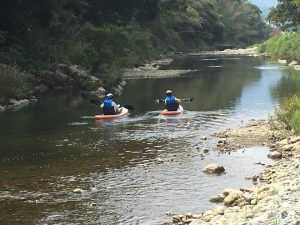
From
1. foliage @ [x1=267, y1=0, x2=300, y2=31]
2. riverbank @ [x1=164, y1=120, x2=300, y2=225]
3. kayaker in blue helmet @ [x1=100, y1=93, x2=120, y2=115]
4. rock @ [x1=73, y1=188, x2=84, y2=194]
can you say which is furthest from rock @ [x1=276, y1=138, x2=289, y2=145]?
foliage @ [x1=267, y1=0, x2=300, y2=31]

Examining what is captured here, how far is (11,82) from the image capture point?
102 feet

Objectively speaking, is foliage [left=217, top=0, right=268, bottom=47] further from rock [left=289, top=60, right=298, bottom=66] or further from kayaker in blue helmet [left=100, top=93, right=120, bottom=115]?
kayaker in blue helmet [left=100, top=93, right=120, bottom=115]

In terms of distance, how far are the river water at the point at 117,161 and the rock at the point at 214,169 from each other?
0.77 ft

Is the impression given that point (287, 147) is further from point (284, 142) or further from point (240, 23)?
point (240, 23)

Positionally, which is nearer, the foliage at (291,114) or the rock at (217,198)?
the rock at (217,198)

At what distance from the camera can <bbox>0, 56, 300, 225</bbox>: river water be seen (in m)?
12.6

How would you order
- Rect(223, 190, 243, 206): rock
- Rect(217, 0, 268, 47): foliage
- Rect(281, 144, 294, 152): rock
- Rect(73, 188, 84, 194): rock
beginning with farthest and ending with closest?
Rect(217, 0, 268, 47): foliage < Rect(281, 144, 294, 152): rock < Rect(73, 188, 84, 194): rock < Rect(223, 190, 243, 206): rock

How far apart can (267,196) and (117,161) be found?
263 inches

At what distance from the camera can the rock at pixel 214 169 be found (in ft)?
50.2

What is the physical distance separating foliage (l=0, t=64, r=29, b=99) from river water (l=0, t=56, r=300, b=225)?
1845 millimetres

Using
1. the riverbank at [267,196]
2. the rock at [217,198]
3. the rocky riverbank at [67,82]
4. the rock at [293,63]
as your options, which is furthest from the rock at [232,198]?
the rock at [293,63]

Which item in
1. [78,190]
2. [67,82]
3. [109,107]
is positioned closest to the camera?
[78,190]

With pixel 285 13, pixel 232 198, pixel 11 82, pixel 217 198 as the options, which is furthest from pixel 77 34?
pixel 232 198

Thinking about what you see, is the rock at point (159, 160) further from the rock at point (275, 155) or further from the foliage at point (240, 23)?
the foliage at point (240, 23)
